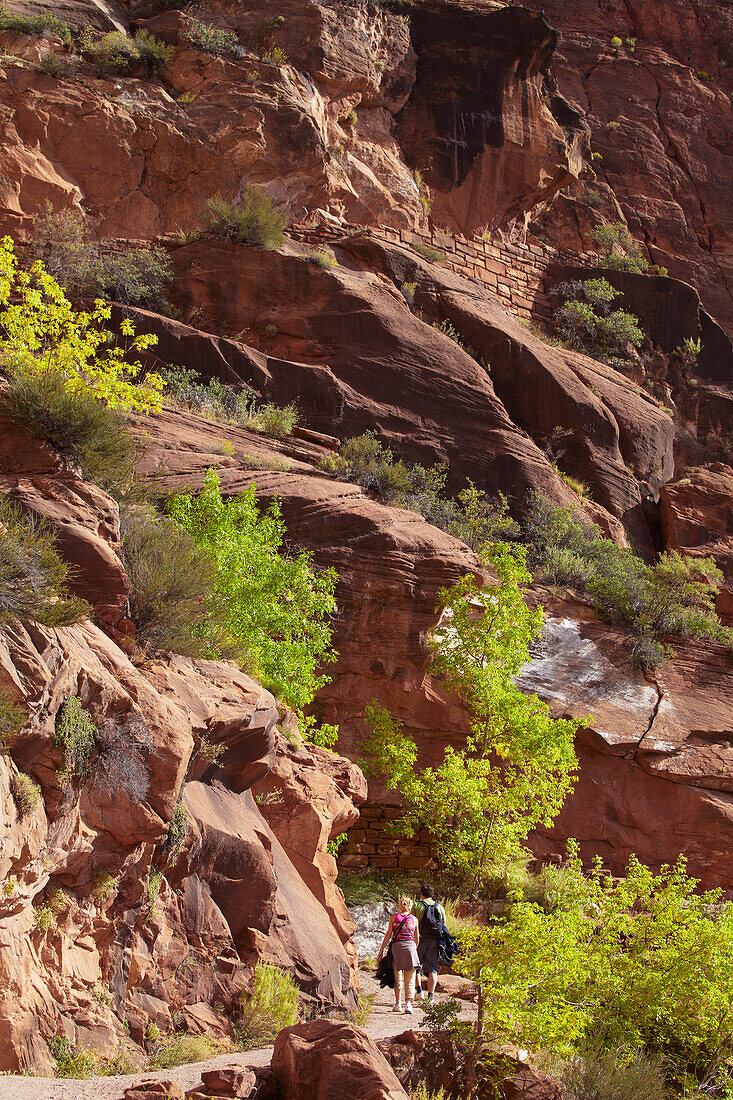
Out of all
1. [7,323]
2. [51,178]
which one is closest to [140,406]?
[7,323]

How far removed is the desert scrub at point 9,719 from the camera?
202 inches

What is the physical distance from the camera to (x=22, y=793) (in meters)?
5.27

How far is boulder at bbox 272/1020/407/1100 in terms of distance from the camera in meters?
4.93

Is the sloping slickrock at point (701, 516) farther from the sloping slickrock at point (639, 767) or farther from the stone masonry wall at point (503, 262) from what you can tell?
the stone masonry wall at point (503, 262)

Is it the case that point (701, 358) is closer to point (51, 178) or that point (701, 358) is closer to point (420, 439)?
point (420, 439)

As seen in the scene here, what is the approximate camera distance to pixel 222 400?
1773 cm

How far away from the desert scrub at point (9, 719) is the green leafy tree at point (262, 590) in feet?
16.3

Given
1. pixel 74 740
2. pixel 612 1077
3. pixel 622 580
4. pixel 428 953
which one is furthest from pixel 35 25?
pixel 612 1077

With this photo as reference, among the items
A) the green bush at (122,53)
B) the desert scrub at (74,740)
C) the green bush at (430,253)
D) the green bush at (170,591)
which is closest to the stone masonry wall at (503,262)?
the green bush at (430,253)

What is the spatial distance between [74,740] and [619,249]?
3133 cm

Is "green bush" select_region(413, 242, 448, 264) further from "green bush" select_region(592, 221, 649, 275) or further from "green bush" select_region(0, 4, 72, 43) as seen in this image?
"green bush" select_region(0, 4, 72, 43)

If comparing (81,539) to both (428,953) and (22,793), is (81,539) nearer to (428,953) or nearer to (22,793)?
(22,793)

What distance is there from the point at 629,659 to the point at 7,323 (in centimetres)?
1232

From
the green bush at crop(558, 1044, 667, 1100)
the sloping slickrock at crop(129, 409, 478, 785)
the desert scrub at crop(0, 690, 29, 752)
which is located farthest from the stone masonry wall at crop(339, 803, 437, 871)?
the desert scrub at crop(0, 690, 29, 752)
